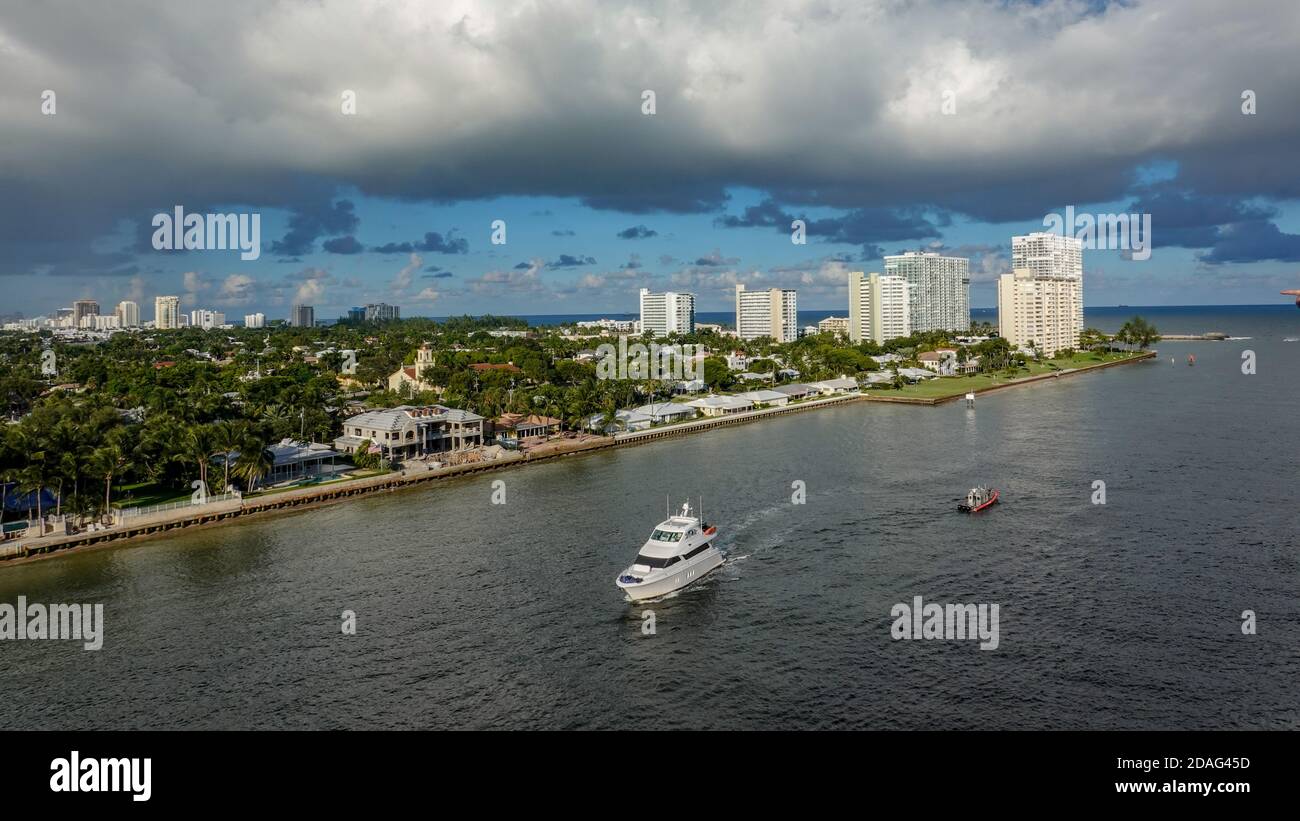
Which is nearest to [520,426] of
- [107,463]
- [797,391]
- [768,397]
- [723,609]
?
[107,463]

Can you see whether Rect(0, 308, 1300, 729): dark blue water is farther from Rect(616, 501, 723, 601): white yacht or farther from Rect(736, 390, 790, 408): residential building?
Rect(736, 390, 790, 408): residential building

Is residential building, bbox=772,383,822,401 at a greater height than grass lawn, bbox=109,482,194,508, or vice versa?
residential building, bbox=772,383,822,401

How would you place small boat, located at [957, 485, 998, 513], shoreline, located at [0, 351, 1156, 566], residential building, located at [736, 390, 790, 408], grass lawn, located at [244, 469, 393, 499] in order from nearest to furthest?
shoreline, located at [0, 351, 1156, 566]
small boat, located at [957, 485, 998, 513]
grass lawn, located at [244, 469, 393, 499]
residential building, located at [736, 390, 790, 408]

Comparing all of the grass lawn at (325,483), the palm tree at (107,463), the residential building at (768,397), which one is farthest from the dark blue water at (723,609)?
the residential building at (768,397)

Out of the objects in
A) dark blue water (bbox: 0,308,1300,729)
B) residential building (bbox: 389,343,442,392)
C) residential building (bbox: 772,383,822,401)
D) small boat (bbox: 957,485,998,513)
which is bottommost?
dark blue water (bbox: 0,308,1300,729)

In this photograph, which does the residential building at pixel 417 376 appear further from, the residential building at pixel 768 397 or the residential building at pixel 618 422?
the residential building at pixel 768 397

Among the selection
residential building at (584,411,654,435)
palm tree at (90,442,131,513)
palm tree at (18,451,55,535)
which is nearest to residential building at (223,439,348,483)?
palm tree at (90,442,131,513)
